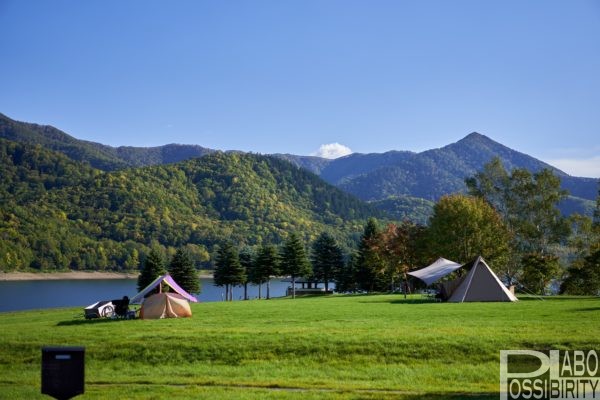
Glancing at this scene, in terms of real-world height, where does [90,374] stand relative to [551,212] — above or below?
below

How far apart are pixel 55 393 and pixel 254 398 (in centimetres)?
420

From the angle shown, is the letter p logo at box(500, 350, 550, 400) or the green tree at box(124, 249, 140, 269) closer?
the letter p logo at box(500, 350, 550, 400)

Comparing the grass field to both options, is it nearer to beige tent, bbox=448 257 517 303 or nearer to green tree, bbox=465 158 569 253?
beige tent, bbox=448 257 517 303

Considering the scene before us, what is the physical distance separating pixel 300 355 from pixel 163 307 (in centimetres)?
1202

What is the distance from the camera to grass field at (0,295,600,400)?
12891 millimetres

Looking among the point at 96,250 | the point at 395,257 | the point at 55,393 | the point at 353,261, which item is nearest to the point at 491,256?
the point at 395,257

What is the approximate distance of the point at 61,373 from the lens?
9.28m

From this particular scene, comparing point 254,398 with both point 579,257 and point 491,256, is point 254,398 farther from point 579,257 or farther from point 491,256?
point 579,257

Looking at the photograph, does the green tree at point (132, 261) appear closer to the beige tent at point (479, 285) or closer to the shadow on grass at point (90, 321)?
the beige tent at point (479, 285)

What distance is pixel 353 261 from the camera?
2793 inches

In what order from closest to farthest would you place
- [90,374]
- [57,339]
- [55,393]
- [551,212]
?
[55,393], [90,374], [57,339], [551,212]

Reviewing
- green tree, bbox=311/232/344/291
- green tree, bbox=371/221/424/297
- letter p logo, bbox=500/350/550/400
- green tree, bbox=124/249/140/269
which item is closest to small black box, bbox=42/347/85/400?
letter p logo, bbox=500/350/550/400

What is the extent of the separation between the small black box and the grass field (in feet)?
10.8

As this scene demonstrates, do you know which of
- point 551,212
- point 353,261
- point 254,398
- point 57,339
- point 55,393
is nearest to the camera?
point 55,393
